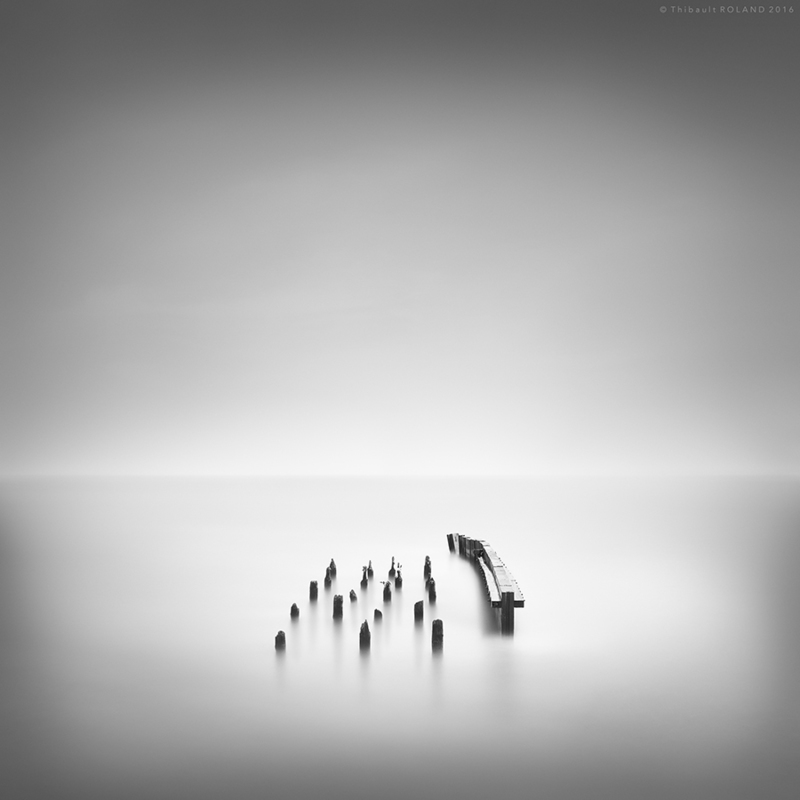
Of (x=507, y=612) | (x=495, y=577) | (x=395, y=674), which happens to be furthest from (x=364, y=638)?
(x=495, y=577)

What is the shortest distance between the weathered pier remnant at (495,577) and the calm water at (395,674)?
24 cm

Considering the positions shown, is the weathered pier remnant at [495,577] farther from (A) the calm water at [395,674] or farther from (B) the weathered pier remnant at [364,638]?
(B) the weathered pier remnant at [364,638]

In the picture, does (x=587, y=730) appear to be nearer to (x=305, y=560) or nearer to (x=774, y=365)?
(x=305, y=560)

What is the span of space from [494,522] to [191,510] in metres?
8.32

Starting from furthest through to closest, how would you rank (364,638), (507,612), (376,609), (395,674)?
(376,609), (507,612), (364,638), (395,674)

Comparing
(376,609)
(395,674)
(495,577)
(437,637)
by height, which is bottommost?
(395,674)

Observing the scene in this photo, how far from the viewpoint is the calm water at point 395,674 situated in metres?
5.02

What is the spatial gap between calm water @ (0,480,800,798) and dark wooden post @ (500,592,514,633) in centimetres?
17

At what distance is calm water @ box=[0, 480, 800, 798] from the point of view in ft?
16.5

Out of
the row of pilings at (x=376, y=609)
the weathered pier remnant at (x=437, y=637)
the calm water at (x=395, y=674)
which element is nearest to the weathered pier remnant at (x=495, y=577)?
the calm water at (x=395, y=674)

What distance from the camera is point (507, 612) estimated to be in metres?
8.80

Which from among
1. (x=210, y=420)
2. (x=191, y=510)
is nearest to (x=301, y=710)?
(x=191, y=510)

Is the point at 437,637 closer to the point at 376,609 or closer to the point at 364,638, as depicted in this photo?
the point at 364,638

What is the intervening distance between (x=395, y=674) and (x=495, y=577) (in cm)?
274
